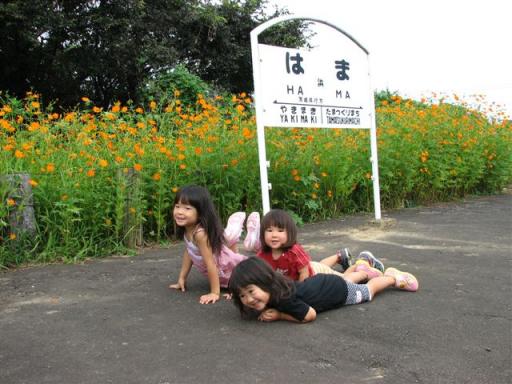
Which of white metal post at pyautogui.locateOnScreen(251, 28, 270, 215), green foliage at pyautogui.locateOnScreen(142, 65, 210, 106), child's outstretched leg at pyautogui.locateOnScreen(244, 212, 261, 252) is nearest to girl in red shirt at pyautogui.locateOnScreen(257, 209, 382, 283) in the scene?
child's outstretched leg at pyautogui.locateOnScreen(244, 212, 261, 252)

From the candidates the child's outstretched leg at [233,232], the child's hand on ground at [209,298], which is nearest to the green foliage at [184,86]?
the child's outstretched leg at [233,232]

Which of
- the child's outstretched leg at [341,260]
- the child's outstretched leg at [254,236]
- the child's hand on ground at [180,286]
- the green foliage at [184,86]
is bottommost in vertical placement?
the child's hand on ground at [180,286]

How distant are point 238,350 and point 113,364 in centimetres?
57

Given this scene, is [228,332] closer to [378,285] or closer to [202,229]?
[202,229]

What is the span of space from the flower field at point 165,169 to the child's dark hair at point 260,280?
210 centimetres

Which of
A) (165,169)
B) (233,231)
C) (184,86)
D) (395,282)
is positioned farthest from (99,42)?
(395,282)

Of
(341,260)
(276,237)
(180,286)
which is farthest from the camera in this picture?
(341,260)

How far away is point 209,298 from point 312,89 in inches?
113

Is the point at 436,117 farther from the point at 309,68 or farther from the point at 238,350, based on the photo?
the point at 238,350

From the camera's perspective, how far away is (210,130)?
19.1 feet

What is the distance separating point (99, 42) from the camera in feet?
51.5

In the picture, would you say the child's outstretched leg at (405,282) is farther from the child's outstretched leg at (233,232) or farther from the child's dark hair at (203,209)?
the child's dark hair at (203,209)

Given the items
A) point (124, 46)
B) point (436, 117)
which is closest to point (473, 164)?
point (436, 117)

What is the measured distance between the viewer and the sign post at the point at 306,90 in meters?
4.88
